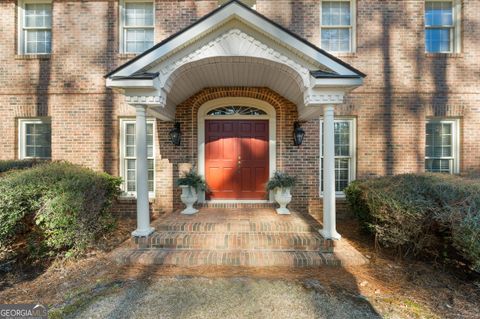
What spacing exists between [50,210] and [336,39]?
7647 millimetres

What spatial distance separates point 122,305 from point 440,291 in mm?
4242

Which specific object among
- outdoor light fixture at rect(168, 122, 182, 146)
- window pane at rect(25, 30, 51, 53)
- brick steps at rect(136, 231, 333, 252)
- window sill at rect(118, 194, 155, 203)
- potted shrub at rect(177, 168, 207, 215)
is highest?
window pane at rect(25, 30, 51, 53)

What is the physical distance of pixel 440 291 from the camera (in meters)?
3.30

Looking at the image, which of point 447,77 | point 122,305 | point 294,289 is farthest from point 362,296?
point 447,77

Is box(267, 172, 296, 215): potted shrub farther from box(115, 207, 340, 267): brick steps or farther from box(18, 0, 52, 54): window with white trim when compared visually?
box(18, 0, 52, 54): window with white trim

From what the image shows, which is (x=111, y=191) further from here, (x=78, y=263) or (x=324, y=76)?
(x=324, y=76)

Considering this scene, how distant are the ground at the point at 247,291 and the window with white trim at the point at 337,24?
5.54m

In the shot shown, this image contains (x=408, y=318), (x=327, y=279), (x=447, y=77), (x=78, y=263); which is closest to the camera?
(x=408, y=318)

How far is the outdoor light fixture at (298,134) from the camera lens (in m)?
→ 6.15

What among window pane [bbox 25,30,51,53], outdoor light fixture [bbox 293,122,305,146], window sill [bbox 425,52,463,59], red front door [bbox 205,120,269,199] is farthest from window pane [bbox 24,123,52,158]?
window sill [bbox 425,52,463,59]

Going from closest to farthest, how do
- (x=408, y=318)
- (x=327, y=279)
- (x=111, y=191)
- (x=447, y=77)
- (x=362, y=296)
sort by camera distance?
(x=408, y=318), (x=362, y=296), (x=327, y=279), (x=111, y=191), (x=447, y=77)

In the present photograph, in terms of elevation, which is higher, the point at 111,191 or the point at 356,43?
the point at 356,43

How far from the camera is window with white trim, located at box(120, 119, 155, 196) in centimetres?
661

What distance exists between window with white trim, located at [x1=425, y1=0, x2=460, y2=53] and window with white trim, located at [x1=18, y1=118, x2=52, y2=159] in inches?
431
